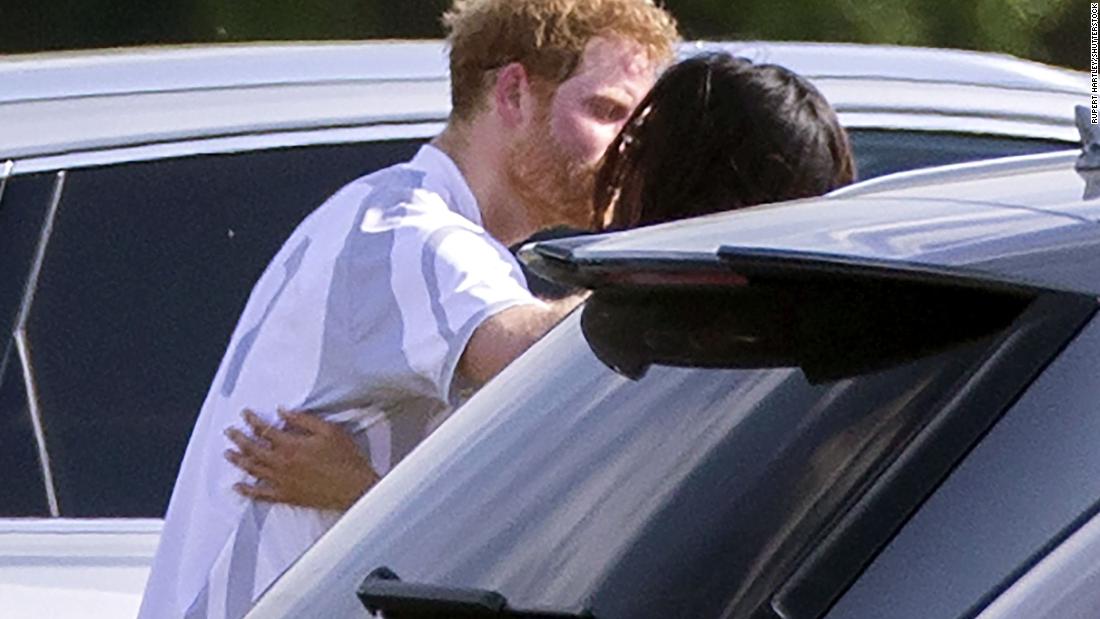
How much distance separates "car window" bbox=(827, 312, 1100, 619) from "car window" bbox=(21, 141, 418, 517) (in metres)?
2.23

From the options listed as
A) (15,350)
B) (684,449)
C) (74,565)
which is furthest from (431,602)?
(15,350)

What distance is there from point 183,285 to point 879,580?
228 centimetres

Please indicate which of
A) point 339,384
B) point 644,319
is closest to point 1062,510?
point 644,319

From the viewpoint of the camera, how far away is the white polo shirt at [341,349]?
3297 mm

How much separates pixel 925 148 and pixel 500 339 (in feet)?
4.64

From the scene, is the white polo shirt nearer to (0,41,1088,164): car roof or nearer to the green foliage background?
(0,41,1088,164): car roof

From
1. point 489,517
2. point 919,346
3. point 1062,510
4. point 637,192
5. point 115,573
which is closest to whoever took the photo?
point 1062,510

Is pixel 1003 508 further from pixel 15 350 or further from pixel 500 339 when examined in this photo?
pixel 15 350

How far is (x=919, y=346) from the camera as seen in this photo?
2152 millimetres

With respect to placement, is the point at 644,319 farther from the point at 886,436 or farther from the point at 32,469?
the point at 32,469

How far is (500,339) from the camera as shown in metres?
3.28

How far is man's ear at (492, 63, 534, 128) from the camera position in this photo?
141 inches

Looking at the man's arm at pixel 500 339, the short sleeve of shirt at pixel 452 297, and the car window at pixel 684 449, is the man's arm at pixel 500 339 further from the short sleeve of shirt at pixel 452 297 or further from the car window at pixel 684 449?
the car window at pixel 684 449

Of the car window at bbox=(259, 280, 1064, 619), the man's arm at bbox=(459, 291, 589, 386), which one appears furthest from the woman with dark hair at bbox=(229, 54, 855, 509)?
the car window at bbox=(259, 280, 1064, 619)
